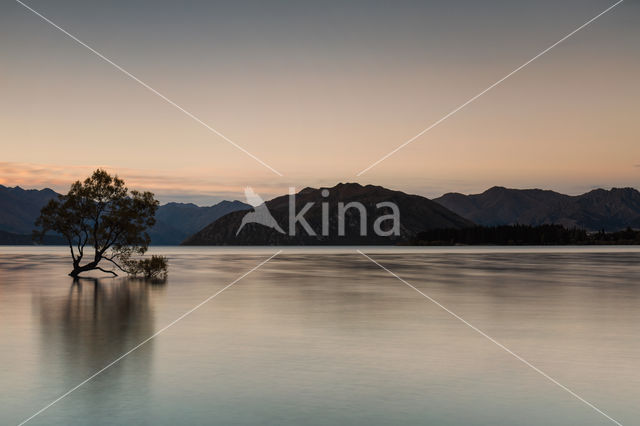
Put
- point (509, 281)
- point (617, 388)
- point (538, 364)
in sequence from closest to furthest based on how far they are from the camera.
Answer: point (617, 388) → point (538, 364) → point (509, 281)

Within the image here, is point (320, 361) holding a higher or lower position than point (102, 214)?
lower

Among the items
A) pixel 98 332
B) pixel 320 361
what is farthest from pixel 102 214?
pixel 320 361

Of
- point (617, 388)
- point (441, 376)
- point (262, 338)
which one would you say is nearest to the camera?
point (617, 388)

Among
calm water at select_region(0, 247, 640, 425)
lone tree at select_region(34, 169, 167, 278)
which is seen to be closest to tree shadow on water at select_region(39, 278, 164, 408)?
calm water at select_region(0, 247, 640, 425)

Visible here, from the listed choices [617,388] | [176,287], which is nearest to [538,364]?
[617,388]

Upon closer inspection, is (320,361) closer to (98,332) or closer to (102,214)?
(98,332)

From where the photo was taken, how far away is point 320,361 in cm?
1664

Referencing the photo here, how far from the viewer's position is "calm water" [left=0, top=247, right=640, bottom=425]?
38.7ft

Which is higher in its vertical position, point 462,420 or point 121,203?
point 121,203

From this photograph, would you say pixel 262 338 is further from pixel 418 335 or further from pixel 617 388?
pixel 617 388

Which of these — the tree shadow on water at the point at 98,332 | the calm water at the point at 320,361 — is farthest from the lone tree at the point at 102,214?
the calm water at the point at 320,361

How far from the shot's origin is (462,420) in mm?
11211

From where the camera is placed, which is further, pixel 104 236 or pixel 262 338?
pixel 104 236

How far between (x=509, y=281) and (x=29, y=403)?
127 ft
